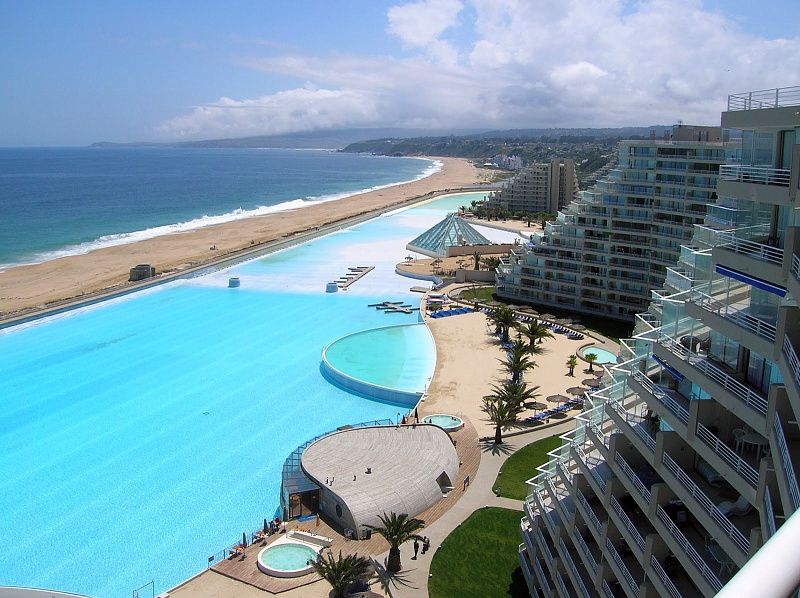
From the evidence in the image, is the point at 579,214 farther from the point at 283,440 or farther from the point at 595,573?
the point at 595,573

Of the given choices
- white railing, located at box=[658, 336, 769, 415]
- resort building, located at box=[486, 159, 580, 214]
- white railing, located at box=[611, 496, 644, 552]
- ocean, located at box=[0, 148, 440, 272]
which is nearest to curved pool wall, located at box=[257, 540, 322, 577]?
white railing, located at box=[611, 496, 644, 552]

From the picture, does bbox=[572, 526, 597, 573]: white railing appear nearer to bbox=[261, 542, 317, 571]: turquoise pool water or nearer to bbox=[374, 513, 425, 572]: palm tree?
bbox=[374, 513, 425, 572]: palm tree

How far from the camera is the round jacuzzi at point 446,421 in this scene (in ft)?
105

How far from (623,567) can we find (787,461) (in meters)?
5.83

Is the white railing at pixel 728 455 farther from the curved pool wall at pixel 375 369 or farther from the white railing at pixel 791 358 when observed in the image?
the curved pool wall at pixel 375 369

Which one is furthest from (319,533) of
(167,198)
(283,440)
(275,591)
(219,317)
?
(167,198)

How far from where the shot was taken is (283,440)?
1284 inches

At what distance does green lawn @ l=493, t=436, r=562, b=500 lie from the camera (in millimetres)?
26625

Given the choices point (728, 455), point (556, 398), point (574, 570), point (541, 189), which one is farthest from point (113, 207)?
point (728, 455)

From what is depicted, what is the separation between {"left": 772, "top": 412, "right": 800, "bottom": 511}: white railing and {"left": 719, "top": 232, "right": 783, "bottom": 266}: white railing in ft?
7.69

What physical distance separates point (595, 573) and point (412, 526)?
8236mm

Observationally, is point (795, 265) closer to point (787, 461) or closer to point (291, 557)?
point (787, 461)

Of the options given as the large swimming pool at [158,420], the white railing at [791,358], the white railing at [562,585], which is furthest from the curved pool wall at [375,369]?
the white railing at [791,358]

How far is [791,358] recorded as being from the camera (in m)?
8.59
